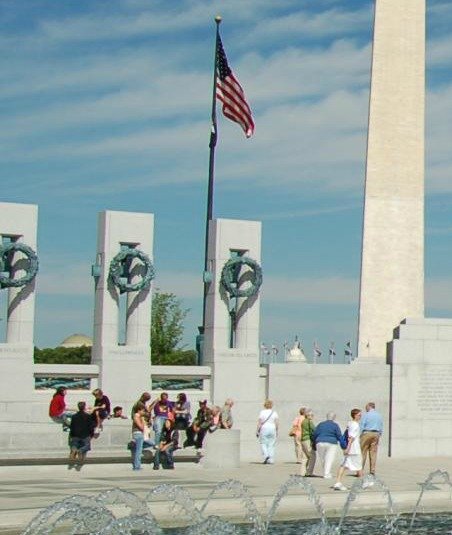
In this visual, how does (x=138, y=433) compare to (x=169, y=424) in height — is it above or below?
below

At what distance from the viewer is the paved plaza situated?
66.3 feet

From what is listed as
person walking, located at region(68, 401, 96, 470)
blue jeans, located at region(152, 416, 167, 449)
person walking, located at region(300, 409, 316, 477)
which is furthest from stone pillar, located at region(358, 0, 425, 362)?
person walking, located at region(68, 401, 96, 470)

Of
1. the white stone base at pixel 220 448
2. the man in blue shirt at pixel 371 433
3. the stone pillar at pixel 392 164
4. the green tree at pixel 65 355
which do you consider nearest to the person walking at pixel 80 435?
the white stone base at pixel 220 448

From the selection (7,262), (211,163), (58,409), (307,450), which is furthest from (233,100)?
(307,450)

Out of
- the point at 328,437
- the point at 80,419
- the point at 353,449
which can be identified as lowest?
the point at 353,449

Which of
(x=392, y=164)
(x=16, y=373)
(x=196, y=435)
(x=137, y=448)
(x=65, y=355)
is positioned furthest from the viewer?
(x=65, y=355)

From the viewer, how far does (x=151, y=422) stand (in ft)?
97.1

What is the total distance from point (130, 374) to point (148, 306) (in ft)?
6.16

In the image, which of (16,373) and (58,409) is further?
(16,373)

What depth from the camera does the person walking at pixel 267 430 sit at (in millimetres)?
31344

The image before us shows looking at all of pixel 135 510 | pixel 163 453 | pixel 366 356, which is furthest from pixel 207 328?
pixel 135 510

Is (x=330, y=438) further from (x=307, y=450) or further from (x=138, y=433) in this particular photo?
(x=138, y=433)

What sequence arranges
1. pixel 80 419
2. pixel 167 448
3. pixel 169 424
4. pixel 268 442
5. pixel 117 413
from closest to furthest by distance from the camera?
pixel 80 419 → pixel 167 448 → pixel 169 424 → pixel 117 413 → pixel 268 442

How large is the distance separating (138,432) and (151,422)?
1.71m
